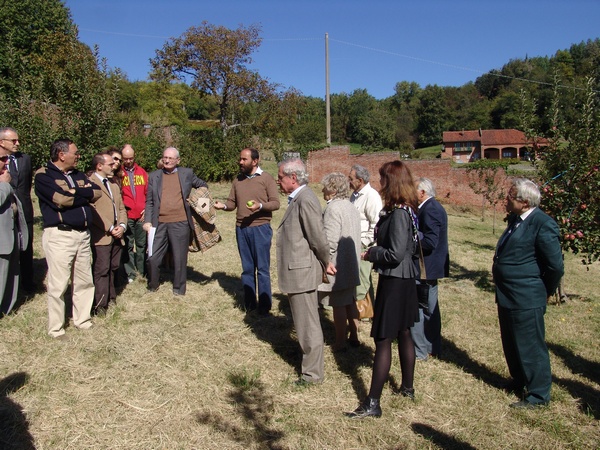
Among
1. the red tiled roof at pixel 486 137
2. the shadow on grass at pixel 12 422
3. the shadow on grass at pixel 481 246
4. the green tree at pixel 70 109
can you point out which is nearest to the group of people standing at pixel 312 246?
the shadow on grass at pixel 12 422

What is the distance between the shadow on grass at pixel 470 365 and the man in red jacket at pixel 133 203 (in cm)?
452

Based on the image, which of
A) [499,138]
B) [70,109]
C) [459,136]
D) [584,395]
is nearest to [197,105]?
[459,136]

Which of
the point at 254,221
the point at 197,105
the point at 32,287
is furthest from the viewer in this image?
the point at 197,105

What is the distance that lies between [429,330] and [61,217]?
3.98 meters

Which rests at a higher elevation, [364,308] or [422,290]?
[422,290]

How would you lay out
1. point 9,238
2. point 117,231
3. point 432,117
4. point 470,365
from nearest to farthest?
point 470,365
point 9,238
point 117,231
point 432,117

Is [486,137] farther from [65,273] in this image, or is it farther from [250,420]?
[250,420]

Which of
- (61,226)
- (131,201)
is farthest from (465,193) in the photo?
(61,226)

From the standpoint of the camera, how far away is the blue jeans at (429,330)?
5.07 m

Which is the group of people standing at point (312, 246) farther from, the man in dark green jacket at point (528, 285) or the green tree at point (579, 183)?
the green tree at point (579, 183)

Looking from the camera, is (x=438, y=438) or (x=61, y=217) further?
(x=61, y=217)

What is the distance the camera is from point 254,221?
5.98m

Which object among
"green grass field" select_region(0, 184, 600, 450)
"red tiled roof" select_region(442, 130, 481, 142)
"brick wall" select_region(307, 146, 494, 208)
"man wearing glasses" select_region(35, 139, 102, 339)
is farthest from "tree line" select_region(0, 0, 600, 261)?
"red tiled roof" select_region(442, 130, 481, 142)

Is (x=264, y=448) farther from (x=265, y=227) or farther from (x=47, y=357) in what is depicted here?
(x=265, y=227)
